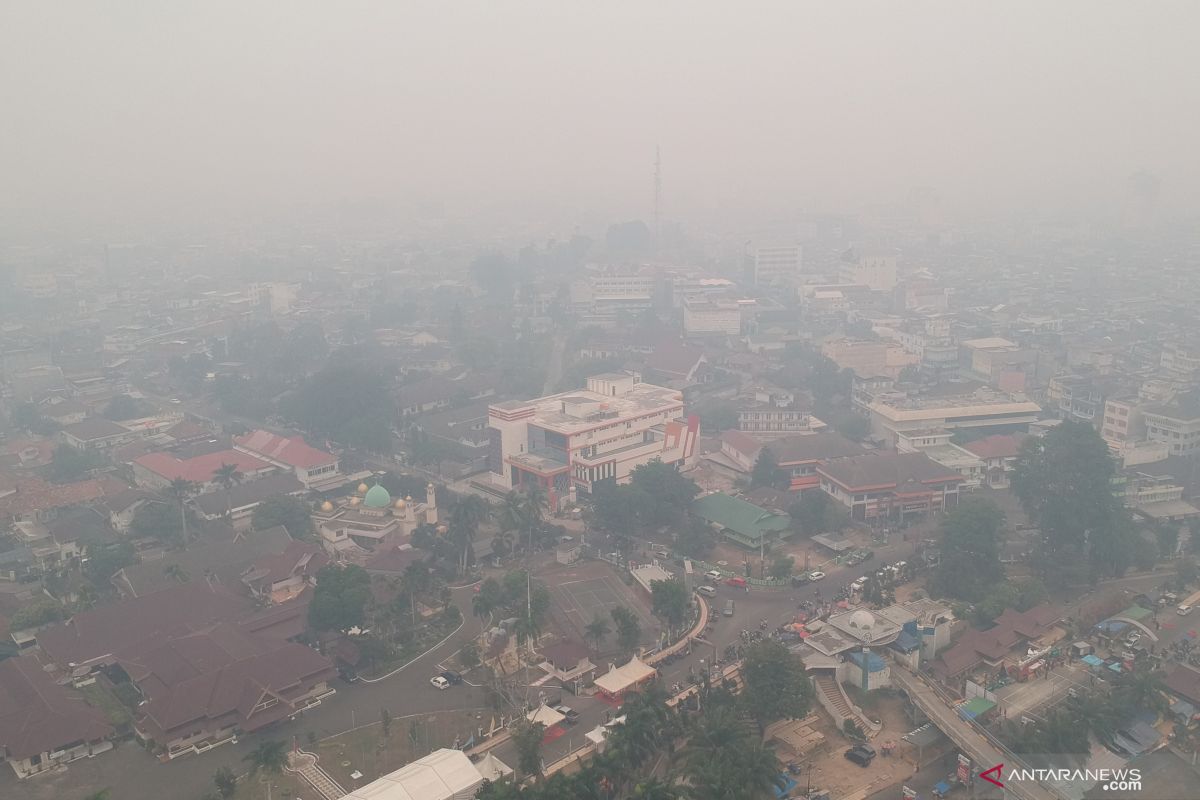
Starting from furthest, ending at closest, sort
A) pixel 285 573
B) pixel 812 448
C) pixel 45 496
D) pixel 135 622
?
1. pixel 812 448
2. pixel 45 496
3. pixel 285 573
4. pixel 135 622

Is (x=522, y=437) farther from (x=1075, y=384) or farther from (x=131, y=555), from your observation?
(x=1075, y=384)

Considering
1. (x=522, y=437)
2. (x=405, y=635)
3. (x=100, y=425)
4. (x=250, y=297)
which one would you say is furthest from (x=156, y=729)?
(x=250, y=297)

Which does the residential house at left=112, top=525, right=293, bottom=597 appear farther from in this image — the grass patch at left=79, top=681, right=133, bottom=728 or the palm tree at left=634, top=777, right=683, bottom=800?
the palm tree at left=634, top=777, right=683, bottom=800

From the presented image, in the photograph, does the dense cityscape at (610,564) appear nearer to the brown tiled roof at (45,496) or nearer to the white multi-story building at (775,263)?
the brown tiled roof at (45,496)

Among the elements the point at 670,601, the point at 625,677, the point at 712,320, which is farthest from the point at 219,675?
the point at 712,320

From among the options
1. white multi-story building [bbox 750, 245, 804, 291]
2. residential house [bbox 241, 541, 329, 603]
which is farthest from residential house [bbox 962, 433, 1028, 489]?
white multi-story building [bbox 750, 245, 804, 291]

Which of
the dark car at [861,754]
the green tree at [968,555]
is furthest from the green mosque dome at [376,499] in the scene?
the dark car at [861,754]

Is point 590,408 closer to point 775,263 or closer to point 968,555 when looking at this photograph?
point 968,555
